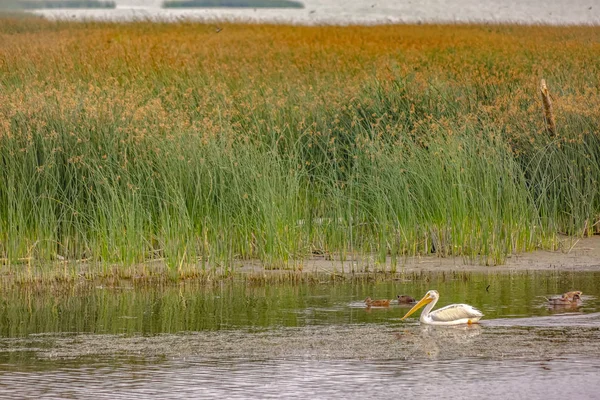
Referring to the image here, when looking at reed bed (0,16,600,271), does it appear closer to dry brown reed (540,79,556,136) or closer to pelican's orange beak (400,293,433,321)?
dry brown reed (540,79,556,136)

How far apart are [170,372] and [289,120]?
26.8ft

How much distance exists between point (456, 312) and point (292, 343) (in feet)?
4.08

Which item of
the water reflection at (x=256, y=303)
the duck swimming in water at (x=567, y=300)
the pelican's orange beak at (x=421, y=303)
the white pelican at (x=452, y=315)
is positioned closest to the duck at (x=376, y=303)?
the water reflection at (x=256, y=303)

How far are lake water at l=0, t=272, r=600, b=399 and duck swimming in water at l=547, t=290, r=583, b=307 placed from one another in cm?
7

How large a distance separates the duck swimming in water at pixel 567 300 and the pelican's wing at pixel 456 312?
0.72 meters

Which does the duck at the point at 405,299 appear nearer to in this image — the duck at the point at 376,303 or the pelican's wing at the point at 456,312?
the duck at the point at 376,303

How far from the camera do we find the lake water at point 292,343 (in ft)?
21.3

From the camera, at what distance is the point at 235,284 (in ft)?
33.8

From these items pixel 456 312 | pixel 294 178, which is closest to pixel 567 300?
pixel 456 312

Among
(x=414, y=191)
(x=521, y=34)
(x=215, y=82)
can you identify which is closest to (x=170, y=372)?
(x=414, y=191)

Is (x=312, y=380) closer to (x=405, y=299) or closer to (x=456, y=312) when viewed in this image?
(x=456, y=312)

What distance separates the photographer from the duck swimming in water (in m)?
8.74

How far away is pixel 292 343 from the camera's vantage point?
7684 mm

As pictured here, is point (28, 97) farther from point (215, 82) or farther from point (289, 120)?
point (215, 82)
